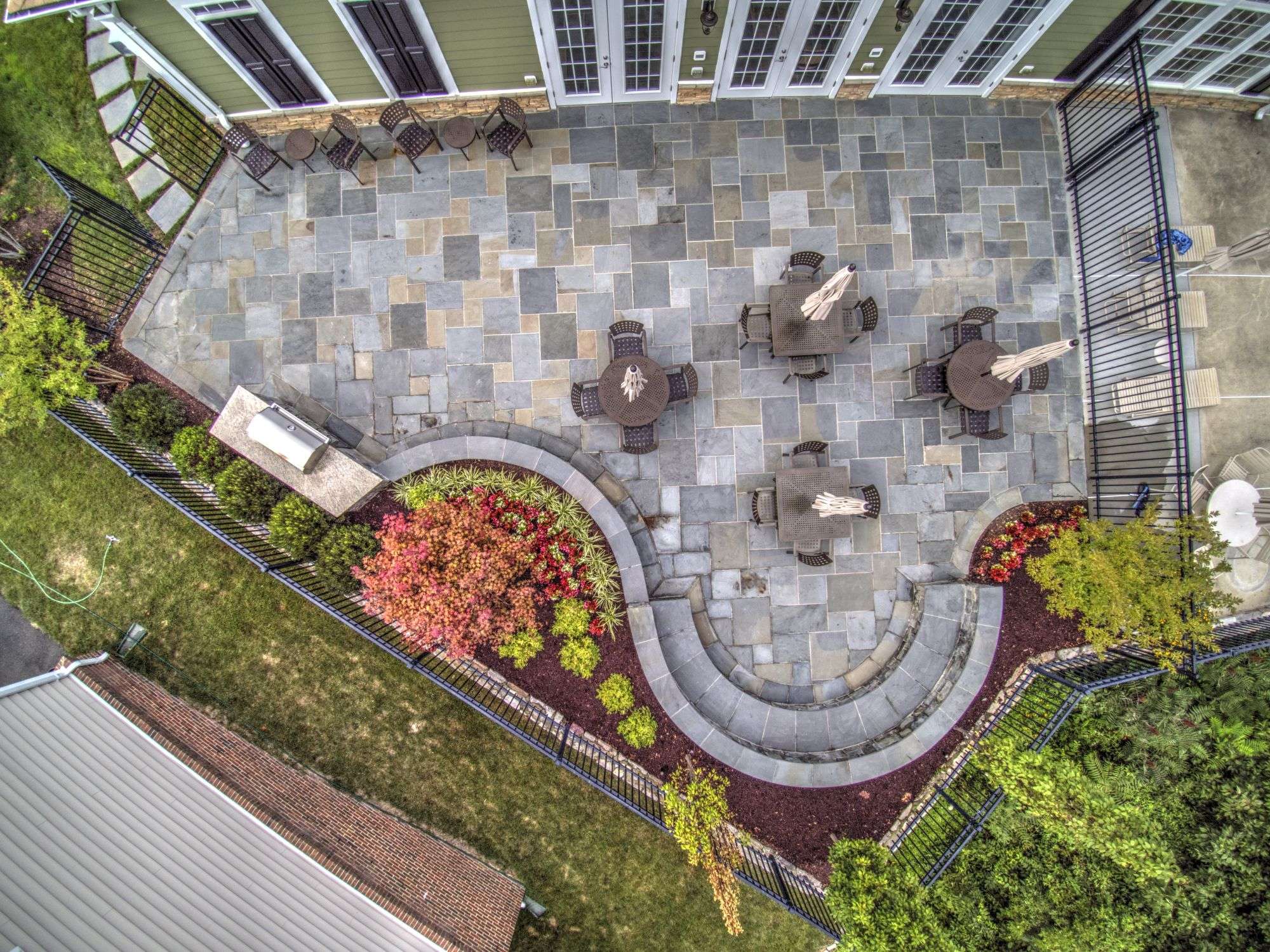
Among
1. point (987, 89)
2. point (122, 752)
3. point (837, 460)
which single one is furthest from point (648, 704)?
point (987, 89)

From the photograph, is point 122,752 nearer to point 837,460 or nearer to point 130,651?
point 130,651

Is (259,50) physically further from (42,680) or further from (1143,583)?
(1143,583)

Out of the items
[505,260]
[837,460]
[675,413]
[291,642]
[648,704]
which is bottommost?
[648,704]

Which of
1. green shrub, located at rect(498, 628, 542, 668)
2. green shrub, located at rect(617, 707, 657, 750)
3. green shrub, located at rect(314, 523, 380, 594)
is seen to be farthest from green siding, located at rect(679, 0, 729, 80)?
green shrub, located at rect(617, 707, 657, 750)

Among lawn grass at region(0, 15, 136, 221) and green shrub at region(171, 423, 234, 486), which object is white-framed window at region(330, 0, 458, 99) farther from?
green shrub at region(171, 423, 234, 486)

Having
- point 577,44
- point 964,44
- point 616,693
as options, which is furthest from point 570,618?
point 964,44
